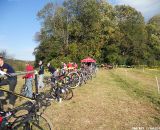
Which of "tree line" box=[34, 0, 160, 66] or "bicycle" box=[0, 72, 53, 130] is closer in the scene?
"bicycle" box=[0, 72, 53, 130]

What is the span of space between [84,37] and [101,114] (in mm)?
45250

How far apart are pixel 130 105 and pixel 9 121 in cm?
585

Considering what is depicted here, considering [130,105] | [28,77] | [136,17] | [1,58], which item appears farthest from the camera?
[136,17]

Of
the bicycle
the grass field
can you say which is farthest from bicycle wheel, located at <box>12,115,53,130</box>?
the grass field

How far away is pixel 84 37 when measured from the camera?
176 ft

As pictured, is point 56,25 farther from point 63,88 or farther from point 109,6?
point 63,88

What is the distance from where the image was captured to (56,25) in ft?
168

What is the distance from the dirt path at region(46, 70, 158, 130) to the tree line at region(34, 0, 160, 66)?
3830 centimetres

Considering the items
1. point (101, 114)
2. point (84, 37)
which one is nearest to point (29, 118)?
point (101, 114)

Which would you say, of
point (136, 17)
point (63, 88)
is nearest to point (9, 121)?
point (63, 88)

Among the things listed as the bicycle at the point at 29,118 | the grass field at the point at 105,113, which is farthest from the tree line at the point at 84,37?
the bicycle at the point at 29,118

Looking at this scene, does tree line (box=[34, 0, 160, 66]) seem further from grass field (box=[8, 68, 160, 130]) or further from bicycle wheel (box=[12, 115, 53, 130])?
bicycle wheel (box=[12, 115, 53, 130])

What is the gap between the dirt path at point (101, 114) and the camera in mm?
7877

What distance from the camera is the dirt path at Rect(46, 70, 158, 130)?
788 centimetres
